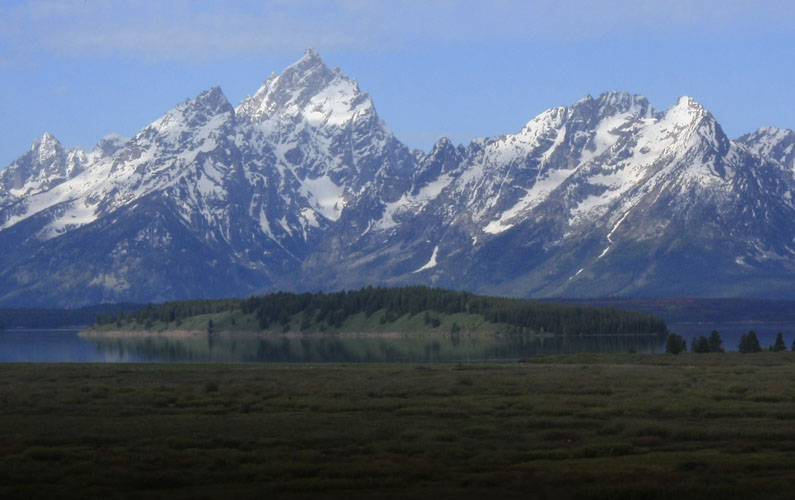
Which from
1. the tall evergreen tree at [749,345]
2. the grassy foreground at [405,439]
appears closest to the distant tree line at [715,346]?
the tall evergreen tree at [749,345]

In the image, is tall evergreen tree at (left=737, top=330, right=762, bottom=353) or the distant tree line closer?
tall evergreen tree at (left=737, top=330, right=762, bottom=353)

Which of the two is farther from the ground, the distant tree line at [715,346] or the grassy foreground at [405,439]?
the distant tree line at [715,346]

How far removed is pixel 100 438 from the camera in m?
66.5

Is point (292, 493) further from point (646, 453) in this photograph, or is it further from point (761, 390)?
point (761, 390)

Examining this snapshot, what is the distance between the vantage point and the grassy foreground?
5147 cm

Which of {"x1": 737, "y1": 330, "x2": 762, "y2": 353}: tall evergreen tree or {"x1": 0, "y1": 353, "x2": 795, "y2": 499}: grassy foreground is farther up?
{"x1": 737, "y1": 330, "x2": 762, "y2": 353}: tall evergreen tree

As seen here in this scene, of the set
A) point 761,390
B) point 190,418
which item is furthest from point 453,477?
point 761,390

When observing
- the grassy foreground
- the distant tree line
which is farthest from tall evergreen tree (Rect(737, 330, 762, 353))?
the grassy foreground

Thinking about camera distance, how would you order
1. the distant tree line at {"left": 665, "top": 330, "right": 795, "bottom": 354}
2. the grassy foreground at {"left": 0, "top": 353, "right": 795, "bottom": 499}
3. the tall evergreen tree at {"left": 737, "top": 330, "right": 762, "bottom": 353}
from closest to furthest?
the grassy foreground at {"left": 0, "top": 353, "right": 795, "bottom": 499} → the tall evergreen tree at {"left": 737, "top": 330, "right": 762, "bottom": 353} → the distant tree line at {"left": 665, "top": 330, "right": 795, "bottom": 354}

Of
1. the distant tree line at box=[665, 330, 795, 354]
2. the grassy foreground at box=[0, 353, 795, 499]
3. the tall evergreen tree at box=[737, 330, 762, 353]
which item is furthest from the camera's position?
the distant tree line at box=[665, 330, 795, 354]

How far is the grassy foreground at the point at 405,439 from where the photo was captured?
169ft

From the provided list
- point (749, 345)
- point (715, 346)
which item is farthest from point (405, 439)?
point (715, 346)

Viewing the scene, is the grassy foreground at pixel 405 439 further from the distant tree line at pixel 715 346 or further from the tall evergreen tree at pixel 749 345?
the tall evergreen tree at pixel 749 345

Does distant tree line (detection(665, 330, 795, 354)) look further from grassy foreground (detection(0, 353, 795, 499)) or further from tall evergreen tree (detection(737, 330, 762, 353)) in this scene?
grassy foreground (detection(0, 353, 795, 499))
